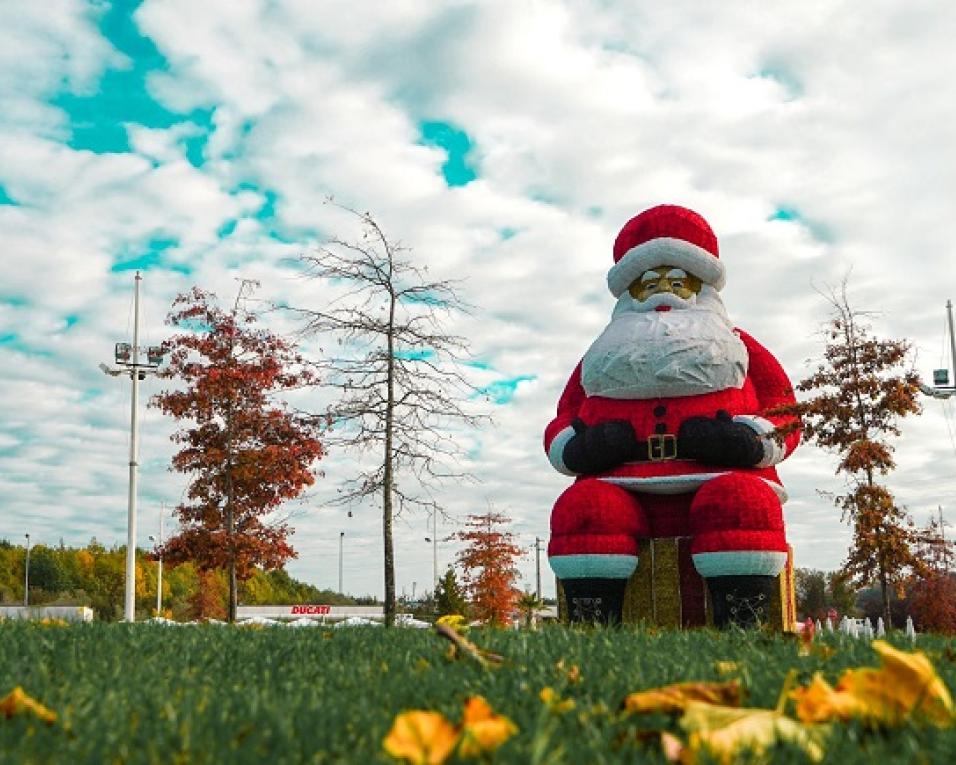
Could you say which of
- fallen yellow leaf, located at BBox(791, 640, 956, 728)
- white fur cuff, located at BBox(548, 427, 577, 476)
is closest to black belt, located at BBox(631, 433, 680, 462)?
white fur cuff, located at BBox(548, 427, 577, 476)

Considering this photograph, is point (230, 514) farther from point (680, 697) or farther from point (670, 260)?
point (680, 697)

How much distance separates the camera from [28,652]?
10.1ft

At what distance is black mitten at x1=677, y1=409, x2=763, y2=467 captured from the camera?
8469mm

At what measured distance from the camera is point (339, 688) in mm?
2359

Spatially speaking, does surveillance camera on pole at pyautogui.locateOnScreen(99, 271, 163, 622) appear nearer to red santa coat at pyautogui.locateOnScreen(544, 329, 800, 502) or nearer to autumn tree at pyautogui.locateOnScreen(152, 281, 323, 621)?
autumn tree at pyautogui.locateOnScreen(152, 281, 323, 621)

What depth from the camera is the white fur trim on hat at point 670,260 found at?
964 centimetres

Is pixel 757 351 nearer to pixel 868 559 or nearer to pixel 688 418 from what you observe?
pixel 688 418

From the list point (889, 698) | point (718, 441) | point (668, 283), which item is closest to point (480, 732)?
point (889, 698)

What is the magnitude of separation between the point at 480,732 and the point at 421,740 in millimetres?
127

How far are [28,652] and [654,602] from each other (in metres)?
6.65

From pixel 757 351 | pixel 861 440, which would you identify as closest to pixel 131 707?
pixel 757 351

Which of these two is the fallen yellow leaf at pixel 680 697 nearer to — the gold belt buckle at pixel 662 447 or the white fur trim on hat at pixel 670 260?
the gold belt buckle at pixel 662 447

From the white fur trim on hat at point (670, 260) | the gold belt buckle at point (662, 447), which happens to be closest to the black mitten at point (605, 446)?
the gold belt buckle at point (662, 447)

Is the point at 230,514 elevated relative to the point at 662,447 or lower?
lower
